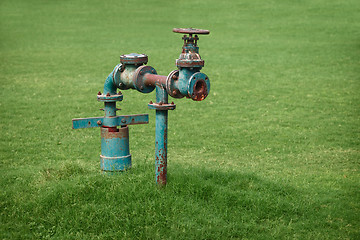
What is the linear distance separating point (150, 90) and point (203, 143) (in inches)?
121

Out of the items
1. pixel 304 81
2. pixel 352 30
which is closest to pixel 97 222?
pixel 304 81

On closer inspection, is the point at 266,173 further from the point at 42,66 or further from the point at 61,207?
the point at 42,66

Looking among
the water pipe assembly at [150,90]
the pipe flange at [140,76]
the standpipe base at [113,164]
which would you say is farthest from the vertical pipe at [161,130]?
the standpipe base at [113,164]

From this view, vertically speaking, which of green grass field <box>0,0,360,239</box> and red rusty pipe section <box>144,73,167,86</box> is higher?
red rusty pipe section <box>144,73,167,86</box>

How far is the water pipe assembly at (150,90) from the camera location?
5227 mm

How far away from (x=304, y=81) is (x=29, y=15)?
58.1 feet

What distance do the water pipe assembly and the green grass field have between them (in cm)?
25

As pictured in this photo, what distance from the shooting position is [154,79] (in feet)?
18.2

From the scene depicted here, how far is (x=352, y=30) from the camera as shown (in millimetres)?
21781

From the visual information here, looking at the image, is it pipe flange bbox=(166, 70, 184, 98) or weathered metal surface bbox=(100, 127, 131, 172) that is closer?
pipe flange bbox=(166, 70, 184, 98)

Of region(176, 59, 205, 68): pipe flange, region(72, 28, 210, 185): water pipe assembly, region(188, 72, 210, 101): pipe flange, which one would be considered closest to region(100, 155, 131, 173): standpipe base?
region(72, 28, 210, 185): water pipe assembly

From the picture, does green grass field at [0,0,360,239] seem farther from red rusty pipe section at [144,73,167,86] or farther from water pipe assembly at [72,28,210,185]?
red rusty pipe section at [144,73,167,86]

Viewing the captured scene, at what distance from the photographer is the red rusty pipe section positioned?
5.41 meters

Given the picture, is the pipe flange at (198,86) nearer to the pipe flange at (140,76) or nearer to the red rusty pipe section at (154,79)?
the red rusty pipe section at (154,79)
